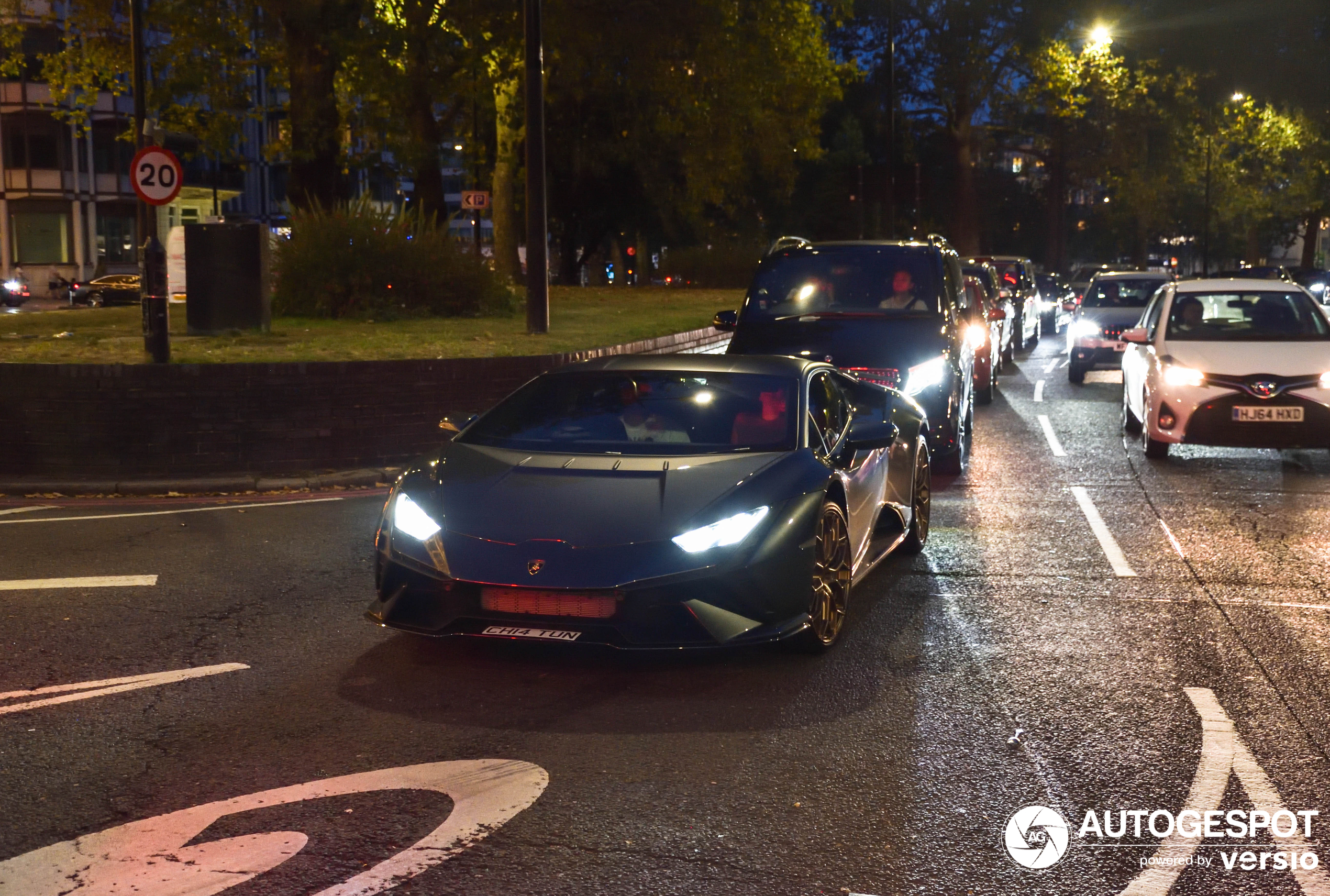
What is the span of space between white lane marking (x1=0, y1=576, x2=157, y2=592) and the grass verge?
486 centimetres

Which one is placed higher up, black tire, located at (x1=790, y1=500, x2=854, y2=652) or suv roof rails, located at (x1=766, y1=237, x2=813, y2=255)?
suv roof rails, located at (x1=766, y1=237, x2=813, y2=255)

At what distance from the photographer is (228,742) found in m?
5.52

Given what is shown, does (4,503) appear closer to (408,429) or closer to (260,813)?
(408,429)

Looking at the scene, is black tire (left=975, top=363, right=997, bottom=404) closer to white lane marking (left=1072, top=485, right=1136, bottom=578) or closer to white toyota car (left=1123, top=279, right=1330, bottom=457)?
white toyota car (left=1123, top=279, right=1330, bottom=457)

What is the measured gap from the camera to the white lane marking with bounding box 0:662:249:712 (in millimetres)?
6094

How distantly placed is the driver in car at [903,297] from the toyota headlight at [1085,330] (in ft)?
31.1

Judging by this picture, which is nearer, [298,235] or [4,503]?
[4,503]

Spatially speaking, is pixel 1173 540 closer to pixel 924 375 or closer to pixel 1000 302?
pixel 924 375

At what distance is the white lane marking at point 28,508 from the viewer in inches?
453

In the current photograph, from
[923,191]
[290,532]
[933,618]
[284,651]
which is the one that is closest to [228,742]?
[284,651]

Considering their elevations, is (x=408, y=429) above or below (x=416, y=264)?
below

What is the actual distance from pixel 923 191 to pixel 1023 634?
31250 millimetres

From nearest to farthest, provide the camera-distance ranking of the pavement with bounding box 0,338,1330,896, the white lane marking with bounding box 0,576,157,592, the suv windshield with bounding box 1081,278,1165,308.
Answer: the pavement with bounding box 0,338,1330,896
the white lane marking with bounding box 0,576,157,592
the suv windshield with bounding box 1081,278,1165,308

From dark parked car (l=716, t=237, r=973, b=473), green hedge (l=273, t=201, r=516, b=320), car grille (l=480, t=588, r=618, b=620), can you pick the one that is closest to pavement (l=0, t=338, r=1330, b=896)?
car grille (l=480, t=588, r=618, b=620)
